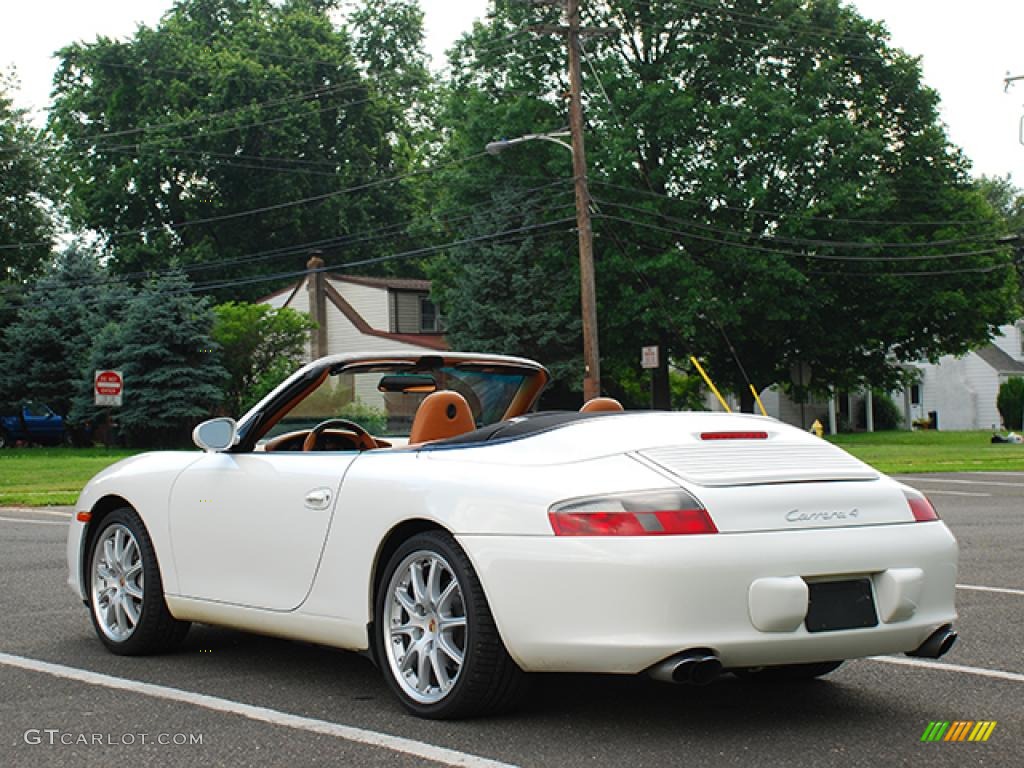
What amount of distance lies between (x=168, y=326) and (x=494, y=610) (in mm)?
40367

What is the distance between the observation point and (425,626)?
205 inches

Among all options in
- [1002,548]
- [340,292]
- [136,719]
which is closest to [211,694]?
[136,719]

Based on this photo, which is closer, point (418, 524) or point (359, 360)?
point (418, 524)

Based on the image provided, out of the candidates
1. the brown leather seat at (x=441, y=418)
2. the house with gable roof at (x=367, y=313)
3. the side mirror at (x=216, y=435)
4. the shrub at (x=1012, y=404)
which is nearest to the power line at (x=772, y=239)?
the house with gable roof at (x=367, y=313)

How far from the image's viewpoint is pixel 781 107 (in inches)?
1583

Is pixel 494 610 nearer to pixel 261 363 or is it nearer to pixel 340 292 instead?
pixel 261 363

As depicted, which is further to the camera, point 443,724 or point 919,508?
point 919,508

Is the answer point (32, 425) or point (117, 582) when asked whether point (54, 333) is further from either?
point (117, 582)

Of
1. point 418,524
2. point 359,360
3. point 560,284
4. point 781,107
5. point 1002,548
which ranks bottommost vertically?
point 1002,548

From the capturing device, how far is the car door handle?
18.9 feet

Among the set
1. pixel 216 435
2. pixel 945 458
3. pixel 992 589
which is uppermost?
pixel 216 435

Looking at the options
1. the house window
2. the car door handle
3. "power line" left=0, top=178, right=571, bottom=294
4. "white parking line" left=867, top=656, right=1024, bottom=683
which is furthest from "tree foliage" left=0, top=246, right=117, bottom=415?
"white parking line" left=867, top=656, right=1024, bottom=683

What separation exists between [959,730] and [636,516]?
1.43 m

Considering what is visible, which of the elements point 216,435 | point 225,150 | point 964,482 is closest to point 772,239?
point 964,482
